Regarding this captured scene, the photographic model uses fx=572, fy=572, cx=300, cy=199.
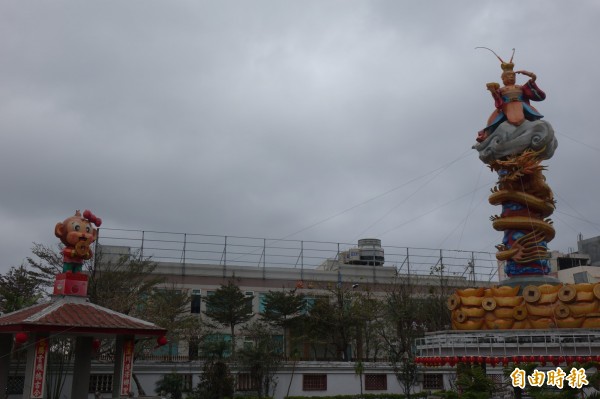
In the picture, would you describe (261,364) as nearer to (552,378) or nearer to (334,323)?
(334,323)

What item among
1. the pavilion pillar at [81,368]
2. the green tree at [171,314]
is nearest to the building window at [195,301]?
the green tree at [171,314]

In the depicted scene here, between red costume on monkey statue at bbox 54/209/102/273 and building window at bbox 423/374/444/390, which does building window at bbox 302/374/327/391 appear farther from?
red costume on monkey statue at bbox 54/209/102/273

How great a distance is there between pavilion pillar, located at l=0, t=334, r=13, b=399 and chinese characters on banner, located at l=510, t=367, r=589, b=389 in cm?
1647

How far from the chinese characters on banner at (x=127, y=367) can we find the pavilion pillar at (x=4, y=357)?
12.5 ft

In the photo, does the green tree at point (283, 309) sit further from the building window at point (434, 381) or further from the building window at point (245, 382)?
the building window at point (434, 381)

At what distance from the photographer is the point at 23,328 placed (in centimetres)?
1677

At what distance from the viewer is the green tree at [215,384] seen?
2739cm

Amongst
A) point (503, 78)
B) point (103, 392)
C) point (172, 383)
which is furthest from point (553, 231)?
point (103, 392)

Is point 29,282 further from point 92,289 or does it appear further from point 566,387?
point 566,387

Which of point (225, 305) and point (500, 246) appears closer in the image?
point (500, 246)

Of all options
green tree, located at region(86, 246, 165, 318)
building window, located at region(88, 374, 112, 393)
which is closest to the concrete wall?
building window, located at region(88, 374, 112, 393)

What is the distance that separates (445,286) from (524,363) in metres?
28.0

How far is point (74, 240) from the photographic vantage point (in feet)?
62.7

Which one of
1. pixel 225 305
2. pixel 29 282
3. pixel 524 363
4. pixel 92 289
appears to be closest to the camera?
pixel 524 363
